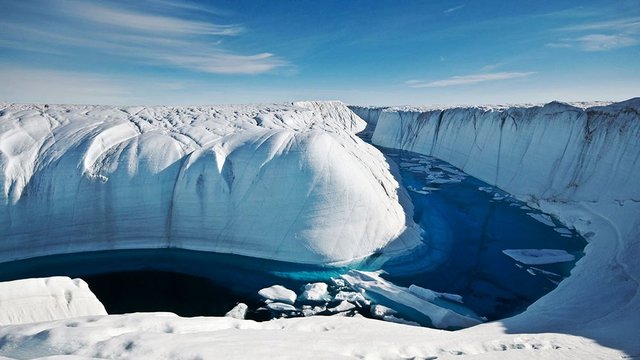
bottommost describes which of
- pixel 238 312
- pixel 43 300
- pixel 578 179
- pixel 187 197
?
pixel 238 312

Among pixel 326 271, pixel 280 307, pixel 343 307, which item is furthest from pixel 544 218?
pixel 280 307

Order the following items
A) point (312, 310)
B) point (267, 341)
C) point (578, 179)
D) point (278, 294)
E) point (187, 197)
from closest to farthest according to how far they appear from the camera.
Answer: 1. point (267, 341)
2. point (312, 310)
3. point (278, 294)
4. point (187, 197)
5. point (578, 179)

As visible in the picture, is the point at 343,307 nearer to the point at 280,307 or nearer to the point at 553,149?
the point at 280,307

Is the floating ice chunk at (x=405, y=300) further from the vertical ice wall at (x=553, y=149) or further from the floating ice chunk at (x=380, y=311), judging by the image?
the vertical ice wall at (x=553, y=149)

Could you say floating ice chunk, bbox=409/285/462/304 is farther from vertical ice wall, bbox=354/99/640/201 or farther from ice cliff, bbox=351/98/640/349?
vertical ice wall, bbox=354/99/640/201

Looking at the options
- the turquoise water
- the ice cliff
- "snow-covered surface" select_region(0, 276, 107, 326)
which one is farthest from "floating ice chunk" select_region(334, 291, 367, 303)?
"snow-covered surface" select_region(0, 276, 107, 326)

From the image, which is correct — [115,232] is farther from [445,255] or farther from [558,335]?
[558,335]
